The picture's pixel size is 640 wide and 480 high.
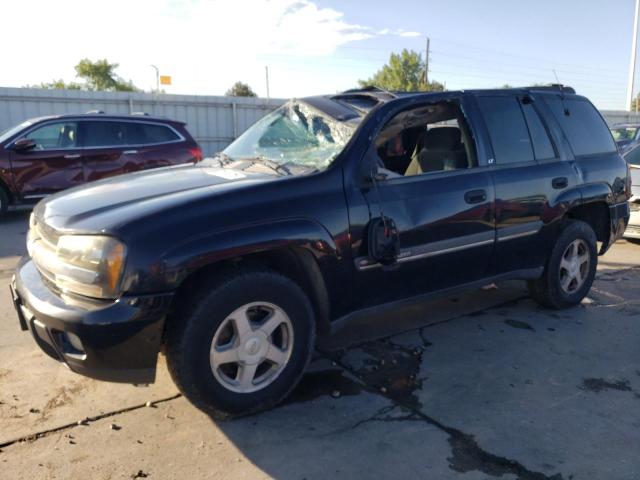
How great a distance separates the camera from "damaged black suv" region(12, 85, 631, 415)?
2678 mm

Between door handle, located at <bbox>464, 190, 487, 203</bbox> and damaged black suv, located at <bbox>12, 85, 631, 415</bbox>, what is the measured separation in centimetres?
1

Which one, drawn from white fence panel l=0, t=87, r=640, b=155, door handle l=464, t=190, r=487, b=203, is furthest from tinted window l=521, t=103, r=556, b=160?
white fence panel l=0, t=87, r=640, b=155

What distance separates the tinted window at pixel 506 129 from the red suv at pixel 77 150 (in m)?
6.98

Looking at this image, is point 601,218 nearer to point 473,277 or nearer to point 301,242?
point 473,277

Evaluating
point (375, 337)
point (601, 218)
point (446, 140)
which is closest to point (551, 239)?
point (601, 218)

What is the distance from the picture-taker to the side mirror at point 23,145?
8971 millimetres

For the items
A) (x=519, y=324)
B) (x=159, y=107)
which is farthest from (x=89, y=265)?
(x=159, y=107)

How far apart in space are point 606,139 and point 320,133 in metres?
2.99

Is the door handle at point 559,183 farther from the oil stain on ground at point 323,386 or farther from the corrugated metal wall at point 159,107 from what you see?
the corrugated metal wall at point 159,107

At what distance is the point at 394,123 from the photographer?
3832 mm

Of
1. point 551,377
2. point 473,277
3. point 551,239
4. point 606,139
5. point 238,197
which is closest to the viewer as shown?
point 238,197

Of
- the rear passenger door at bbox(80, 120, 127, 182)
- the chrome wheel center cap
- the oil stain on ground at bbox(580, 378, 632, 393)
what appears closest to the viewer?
the chrome wheel center cap

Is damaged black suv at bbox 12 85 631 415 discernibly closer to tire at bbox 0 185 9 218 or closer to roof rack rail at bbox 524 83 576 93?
roof rack rail at bbox 524 83 576 93

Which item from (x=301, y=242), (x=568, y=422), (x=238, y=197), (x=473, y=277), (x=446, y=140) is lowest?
(x=568, y=422)
